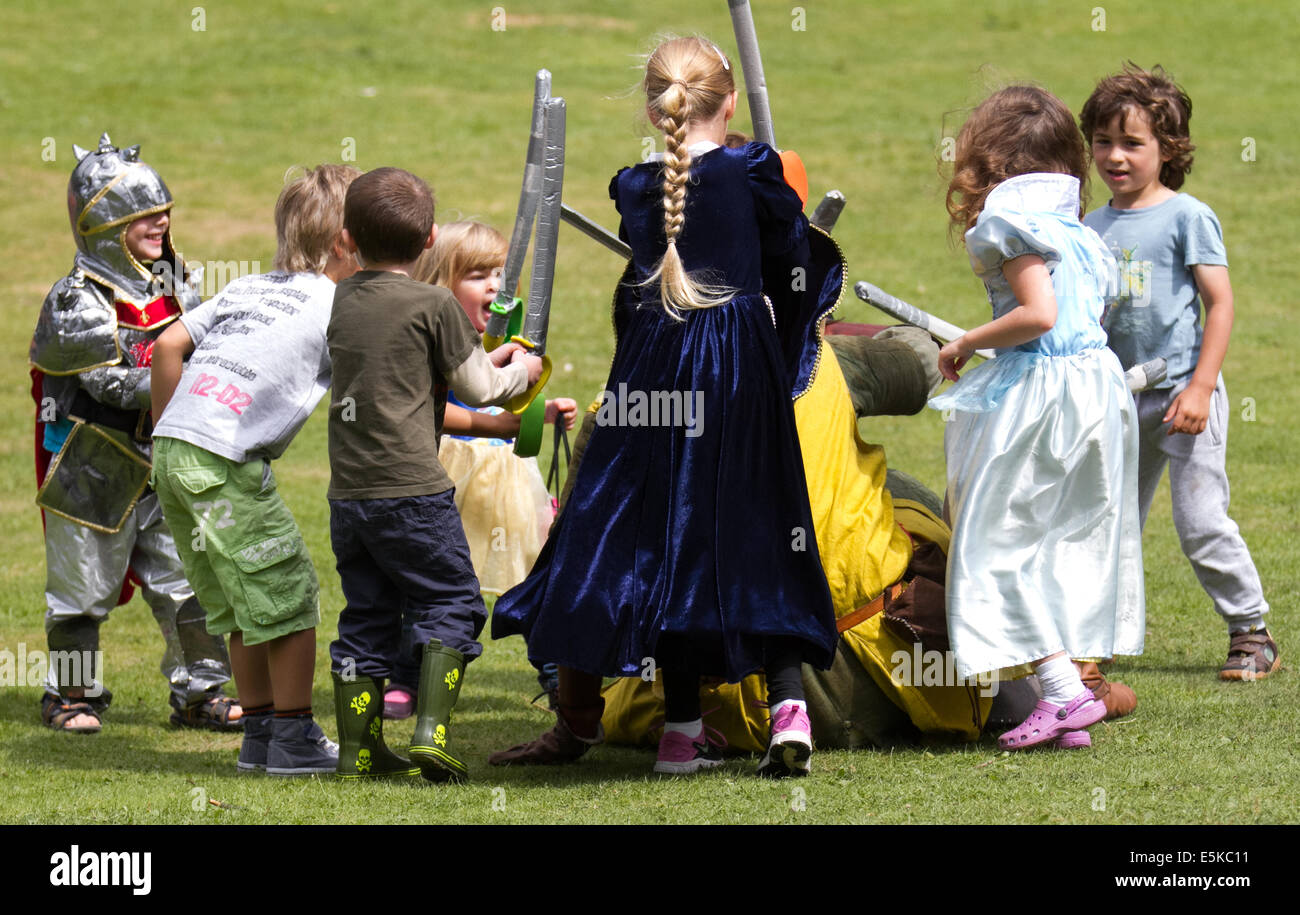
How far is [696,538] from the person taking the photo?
402 cm

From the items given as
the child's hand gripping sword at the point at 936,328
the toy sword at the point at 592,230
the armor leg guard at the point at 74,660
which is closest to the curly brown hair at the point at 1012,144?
the child's hand gripping sword at the point at 936,328

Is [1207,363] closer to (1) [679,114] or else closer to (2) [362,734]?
(1) [679,114]

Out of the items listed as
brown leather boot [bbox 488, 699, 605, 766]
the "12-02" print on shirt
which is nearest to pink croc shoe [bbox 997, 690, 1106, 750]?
brown leather boot [bbox 488, 699, 605, 766]

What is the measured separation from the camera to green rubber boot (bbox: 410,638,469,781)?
13.1ft

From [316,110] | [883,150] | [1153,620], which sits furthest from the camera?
[316,110]

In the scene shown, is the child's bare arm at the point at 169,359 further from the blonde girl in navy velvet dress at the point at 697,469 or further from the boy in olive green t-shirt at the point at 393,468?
the blonde girl in navy velvet dress at the point at 697,469

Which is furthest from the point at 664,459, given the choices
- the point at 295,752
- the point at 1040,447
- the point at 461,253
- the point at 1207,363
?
the point at 1207,363

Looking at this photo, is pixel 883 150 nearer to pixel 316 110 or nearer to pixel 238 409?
pixel 316 110

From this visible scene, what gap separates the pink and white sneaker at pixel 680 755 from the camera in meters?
4.15

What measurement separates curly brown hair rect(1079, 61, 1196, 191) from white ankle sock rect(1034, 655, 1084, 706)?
67.7 inches

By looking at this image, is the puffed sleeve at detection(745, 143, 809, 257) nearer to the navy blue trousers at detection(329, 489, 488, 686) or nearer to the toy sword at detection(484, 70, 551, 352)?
the toy sword at detection(484, 70, 551, 352)

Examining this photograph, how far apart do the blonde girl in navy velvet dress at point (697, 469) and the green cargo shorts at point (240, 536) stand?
624 millimetres

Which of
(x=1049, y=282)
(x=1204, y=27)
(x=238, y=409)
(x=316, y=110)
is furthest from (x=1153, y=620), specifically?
(x=1204, y=27)

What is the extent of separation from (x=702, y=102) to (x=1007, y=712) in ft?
6.11
